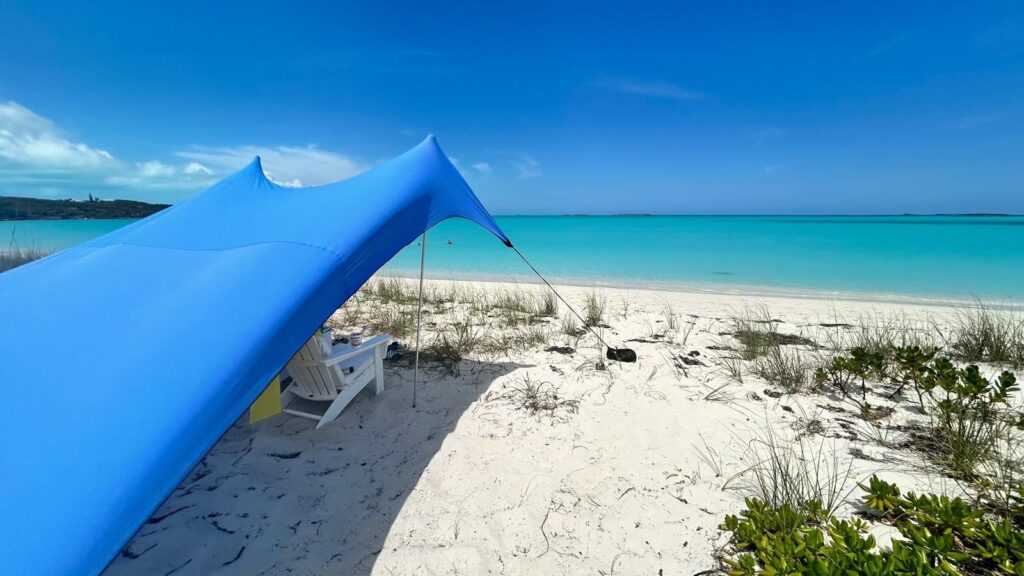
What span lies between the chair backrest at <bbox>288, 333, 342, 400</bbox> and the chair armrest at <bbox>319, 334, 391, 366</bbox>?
0.05 metres

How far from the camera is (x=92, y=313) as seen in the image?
1540 millimetres

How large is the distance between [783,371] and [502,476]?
233cm

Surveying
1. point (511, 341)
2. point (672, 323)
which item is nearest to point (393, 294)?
point (511, 341)

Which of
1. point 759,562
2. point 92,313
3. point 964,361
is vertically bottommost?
point 759,562

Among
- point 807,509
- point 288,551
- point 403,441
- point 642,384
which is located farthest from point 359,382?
point 807,509

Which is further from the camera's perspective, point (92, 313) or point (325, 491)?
point (325, 491)

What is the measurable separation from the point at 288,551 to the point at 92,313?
1240mm

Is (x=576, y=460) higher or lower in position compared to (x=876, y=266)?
lower

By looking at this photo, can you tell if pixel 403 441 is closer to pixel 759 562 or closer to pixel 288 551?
pixel 288 551

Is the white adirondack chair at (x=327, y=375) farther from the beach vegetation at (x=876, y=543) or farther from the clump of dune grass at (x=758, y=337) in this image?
the clump of dune grass at (x=758, y=337)

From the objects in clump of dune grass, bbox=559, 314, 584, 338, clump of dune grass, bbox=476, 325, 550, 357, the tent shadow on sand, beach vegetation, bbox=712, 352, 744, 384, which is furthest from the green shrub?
the tent shadow on sand

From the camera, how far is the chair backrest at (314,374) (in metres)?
2.57

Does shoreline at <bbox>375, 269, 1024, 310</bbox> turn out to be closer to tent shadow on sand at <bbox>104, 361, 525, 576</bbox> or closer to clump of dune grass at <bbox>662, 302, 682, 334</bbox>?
clump of dune grass at <bbox>662, 302, 682, 334</bbox>

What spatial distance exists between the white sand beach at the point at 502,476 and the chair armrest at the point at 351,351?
0.40 m
